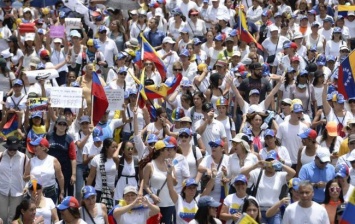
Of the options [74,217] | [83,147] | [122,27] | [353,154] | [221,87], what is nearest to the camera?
[74,217]

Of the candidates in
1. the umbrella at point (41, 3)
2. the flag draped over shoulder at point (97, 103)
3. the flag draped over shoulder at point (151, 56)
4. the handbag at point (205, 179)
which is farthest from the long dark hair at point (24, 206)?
the umbrella at point (41, 3)

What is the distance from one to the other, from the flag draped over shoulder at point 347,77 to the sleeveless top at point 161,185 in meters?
4.25

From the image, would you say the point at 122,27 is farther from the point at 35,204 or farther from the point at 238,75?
the point at 35,204

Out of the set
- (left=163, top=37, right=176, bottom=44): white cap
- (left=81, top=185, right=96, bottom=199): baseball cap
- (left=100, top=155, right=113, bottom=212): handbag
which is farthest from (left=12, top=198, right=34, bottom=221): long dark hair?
(left=163, top=37, right=176, bottom=44): white cap

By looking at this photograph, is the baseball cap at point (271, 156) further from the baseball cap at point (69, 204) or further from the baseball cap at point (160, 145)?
the baseball cap at point (69, 204)

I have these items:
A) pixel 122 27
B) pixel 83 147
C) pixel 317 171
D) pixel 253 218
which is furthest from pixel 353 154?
pixel 122 27

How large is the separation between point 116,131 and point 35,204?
385 cm

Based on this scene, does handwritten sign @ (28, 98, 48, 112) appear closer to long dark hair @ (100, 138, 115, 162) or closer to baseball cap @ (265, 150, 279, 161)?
long dark hair @ (100, 138, 115, 162)

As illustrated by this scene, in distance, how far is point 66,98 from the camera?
19.7 m

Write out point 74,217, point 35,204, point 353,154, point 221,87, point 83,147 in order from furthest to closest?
1. point 221,87
2. point 83,147
3. point 353,154
4. point 35,204
5. point 74,217

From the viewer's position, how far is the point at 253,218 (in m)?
15.1

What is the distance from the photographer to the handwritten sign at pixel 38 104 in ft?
65.6

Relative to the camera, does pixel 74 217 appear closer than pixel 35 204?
Yes

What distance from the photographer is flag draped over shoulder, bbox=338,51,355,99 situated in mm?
19938
